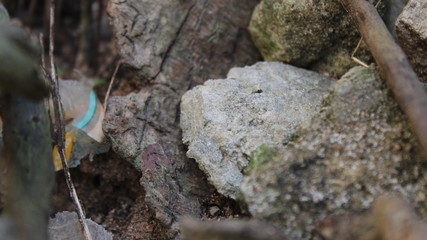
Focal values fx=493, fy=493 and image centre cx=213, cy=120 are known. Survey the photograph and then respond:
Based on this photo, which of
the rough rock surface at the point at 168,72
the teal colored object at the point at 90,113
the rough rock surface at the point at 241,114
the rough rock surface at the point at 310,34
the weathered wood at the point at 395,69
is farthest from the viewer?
the teal colored object at the point at 90,113

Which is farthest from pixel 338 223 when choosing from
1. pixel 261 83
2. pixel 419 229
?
pixel 261 83

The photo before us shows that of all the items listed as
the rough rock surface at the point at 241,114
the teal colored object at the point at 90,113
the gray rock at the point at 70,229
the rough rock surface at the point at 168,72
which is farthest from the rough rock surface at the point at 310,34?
the gray rock at the point at 70,229

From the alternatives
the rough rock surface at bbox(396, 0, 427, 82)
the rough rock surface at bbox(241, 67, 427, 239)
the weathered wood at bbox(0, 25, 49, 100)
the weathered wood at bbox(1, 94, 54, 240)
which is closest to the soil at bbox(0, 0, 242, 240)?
the rough rock surface at bbox(241, 67, 427, 239)

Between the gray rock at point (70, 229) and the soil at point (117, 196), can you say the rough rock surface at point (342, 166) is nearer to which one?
the soil at point (117, 196)

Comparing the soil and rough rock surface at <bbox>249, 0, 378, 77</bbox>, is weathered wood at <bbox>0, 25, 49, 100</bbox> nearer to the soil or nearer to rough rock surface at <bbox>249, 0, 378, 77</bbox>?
the soil

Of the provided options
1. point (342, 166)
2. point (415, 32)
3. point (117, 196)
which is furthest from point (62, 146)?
point (415, 32)

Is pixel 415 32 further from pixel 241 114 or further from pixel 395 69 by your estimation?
pixel 241 114
